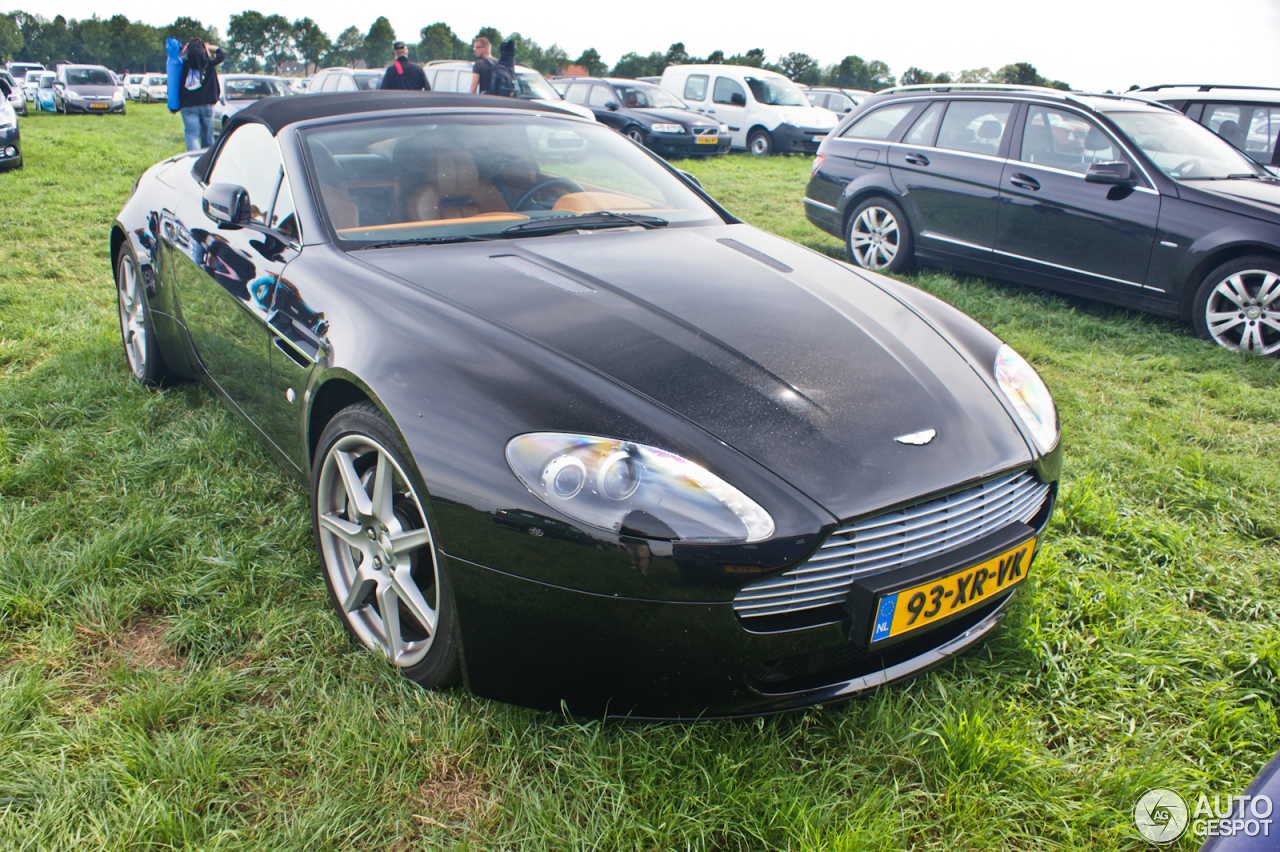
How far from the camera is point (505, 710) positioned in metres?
1.80

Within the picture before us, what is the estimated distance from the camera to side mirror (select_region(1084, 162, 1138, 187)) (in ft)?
16.0

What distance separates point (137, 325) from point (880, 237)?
16.4 feet

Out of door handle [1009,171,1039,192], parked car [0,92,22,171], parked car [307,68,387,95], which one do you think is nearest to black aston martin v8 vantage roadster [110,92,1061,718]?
door handle [1009,171,1039,192]

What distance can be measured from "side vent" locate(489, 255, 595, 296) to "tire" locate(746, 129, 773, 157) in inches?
533

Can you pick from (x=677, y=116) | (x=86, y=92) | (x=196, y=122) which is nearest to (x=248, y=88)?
(x=196, y=122)

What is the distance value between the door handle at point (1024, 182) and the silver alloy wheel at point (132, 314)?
16.6 feet

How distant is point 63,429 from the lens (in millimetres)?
3162

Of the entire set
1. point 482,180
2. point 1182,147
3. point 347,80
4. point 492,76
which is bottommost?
point 482,180

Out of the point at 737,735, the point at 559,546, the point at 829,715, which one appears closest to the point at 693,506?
the point at 559,546

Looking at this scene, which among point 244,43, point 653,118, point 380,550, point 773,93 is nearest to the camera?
point 380,550

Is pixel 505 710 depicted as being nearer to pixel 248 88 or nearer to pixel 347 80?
pixel 347 80

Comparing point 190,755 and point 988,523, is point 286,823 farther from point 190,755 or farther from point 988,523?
point 988,523

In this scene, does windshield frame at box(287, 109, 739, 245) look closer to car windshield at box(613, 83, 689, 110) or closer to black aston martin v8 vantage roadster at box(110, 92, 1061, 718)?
black aston martin v8 vantage roadster at box(110, 92, 1061, 718)

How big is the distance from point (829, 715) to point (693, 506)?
2.22 ft
